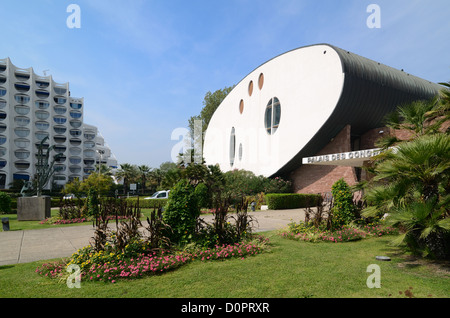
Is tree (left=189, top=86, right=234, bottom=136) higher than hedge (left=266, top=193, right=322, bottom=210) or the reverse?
higher

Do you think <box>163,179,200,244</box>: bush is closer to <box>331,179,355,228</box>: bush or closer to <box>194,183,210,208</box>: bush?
<box>194,183,210,208</box>: bush

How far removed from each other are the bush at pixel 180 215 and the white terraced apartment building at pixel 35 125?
62.8 m

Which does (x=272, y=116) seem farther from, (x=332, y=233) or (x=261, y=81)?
(x=332, y=233)

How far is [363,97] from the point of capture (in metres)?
21.4

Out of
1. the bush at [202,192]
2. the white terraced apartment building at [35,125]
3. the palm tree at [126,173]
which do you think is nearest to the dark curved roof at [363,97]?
the bush at [202,192]

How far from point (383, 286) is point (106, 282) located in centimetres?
458

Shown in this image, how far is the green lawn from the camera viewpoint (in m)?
4.18

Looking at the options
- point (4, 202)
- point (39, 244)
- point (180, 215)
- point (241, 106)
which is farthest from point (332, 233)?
point (241, 106)

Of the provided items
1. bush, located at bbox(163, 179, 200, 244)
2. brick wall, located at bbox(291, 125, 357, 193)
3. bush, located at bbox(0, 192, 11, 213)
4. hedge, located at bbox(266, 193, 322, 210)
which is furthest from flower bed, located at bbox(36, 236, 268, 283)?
brick wall, located at bbox(291, 125, 357, 193)

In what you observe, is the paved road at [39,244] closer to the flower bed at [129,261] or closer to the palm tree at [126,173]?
the flower bed at [129,261]

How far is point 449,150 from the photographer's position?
17.8ft

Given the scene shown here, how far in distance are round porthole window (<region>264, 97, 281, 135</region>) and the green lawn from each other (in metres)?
21.0

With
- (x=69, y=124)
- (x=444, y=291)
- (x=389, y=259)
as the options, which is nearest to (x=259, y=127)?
(x=389, y=259)
